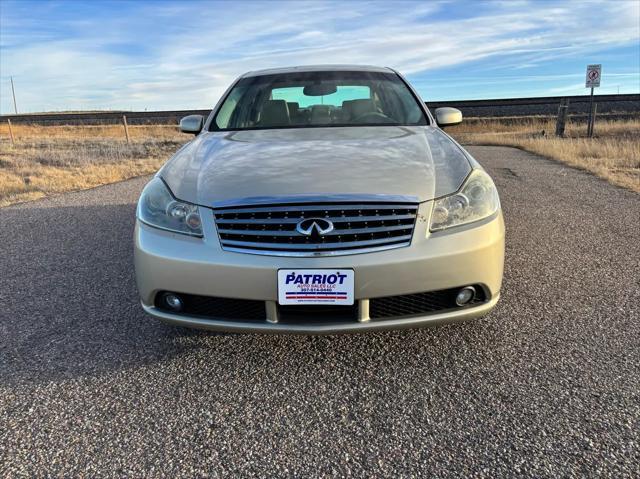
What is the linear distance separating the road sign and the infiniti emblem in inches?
614

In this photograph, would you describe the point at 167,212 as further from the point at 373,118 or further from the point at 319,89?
the point at 319,89

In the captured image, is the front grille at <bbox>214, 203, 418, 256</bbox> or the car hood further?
the car hood

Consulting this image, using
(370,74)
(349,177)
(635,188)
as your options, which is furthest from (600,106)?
(349,177)

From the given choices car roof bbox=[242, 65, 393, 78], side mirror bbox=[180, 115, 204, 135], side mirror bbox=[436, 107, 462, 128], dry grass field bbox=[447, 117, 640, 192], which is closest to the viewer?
side mirror bbox=[436, 107, 462, 128]

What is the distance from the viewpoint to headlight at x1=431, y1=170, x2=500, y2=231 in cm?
223

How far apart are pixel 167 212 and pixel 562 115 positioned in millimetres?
16586

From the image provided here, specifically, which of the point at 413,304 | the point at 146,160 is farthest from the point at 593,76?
the point at 413,304

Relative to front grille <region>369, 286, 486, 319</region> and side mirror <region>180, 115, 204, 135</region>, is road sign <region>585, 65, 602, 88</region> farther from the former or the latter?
front grille <region>369, 286, 486, 319</region>

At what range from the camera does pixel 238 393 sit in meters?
2.19

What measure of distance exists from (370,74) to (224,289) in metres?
2.54

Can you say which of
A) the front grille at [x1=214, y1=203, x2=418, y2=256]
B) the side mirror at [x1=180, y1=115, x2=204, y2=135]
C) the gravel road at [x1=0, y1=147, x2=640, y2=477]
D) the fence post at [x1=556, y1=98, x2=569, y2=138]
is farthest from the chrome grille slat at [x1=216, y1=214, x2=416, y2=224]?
the fence post at [x1=556, y1=98, x2=569, y2=138]

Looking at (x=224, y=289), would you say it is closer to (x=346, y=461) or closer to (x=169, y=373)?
(x=169, y=373)

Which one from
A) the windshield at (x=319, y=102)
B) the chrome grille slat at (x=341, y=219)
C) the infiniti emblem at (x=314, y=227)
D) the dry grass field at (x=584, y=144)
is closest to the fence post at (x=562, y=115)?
the dry grass field at (x=584, y=144)

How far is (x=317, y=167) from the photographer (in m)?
2.44
